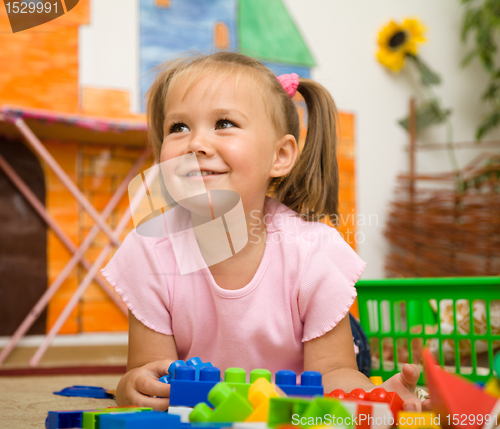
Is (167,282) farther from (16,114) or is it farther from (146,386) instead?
(16,114)

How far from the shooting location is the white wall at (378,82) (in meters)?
1.69

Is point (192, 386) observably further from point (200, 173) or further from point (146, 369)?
point (200, 173)

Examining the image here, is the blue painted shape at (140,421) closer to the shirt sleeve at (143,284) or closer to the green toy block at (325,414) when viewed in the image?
the green toy block at (325,414)

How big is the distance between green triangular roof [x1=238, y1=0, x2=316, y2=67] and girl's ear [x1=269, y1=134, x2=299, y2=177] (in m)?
0.92

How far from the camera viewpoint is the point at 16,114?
1.11 meters

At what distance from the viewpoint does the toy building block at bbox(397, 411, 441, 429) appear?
0.31 m

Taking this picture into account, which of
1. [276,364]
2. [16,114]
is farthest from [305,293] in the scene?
[16,114]

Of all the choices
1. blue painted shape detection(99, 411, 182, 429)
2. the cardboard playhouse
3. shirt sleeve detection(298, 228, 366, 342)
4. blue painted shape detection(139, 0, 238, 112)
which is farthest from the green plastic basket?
blue painted shape detection(139, 0, 238, 112)

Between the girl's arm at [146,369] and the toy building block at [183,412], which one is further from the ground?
the toy building block at [183,412]

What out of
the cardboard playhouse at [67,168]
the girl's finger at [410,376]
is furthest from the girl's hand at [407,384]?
the cardboard playhouse at [67,168]

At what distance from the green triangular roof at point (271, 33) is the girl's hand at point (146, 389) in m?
1.20

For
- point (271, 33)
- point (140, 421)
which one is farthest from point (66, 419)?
point (271, 33)

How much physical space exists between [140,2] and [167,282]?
1099mm

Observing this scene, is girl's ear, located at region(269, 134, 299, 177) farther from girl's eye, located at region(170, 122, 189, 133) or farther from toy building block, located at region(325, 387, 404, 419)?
toy building block, located at region(325, 387, 404, 419)
